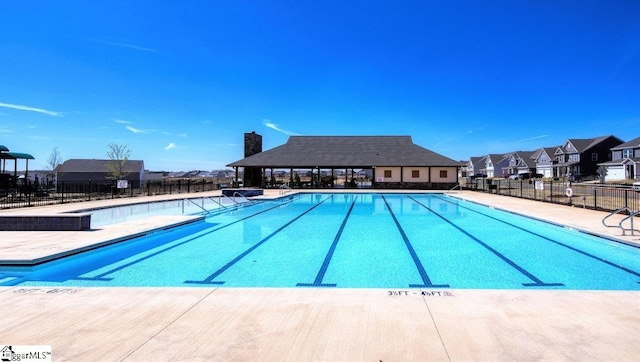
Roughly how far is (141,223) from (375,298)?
8450 millimetres

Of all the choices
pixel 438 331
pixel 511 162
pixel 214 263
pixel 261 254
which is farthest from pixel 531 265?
pixel 511 162

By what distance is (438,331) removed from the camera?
3.29 metres

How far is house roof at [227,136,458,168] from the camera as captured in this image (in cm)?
3228

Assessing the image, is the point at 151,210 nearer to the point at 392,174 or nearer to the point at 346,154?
the point at 346,154

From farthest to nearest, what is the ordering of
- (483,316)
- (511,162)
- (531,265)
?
(511,162)
(531,265)
(483,316)

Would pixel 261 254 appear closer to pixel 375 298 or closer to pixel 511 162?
pixel 375 298

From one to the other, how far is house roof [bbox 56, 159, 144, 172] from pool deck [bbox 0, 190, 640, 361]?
53.8 m

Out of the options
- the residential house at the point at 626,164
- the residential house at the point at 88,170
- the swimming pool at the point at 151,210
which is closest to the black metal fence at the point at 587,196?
the swimming pool at the point at 151,210

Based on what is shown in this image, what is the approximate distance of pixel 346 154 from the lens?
34.5 metres

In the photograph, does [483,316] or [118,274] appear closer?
[483,316]

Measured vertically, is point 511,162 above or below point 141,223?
above

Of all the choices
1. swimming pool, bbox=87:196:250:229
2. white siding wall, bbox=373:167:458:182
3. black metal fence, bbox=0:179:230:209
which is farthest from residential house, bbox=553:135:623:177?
black metal fence, bbox=0:179:230:209

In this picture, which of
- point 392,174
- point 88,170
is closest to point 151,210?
point 392,174

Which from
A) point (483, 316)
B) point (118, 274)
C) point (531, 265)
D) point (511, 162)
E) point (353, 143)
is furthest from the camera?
point (511, 162)
